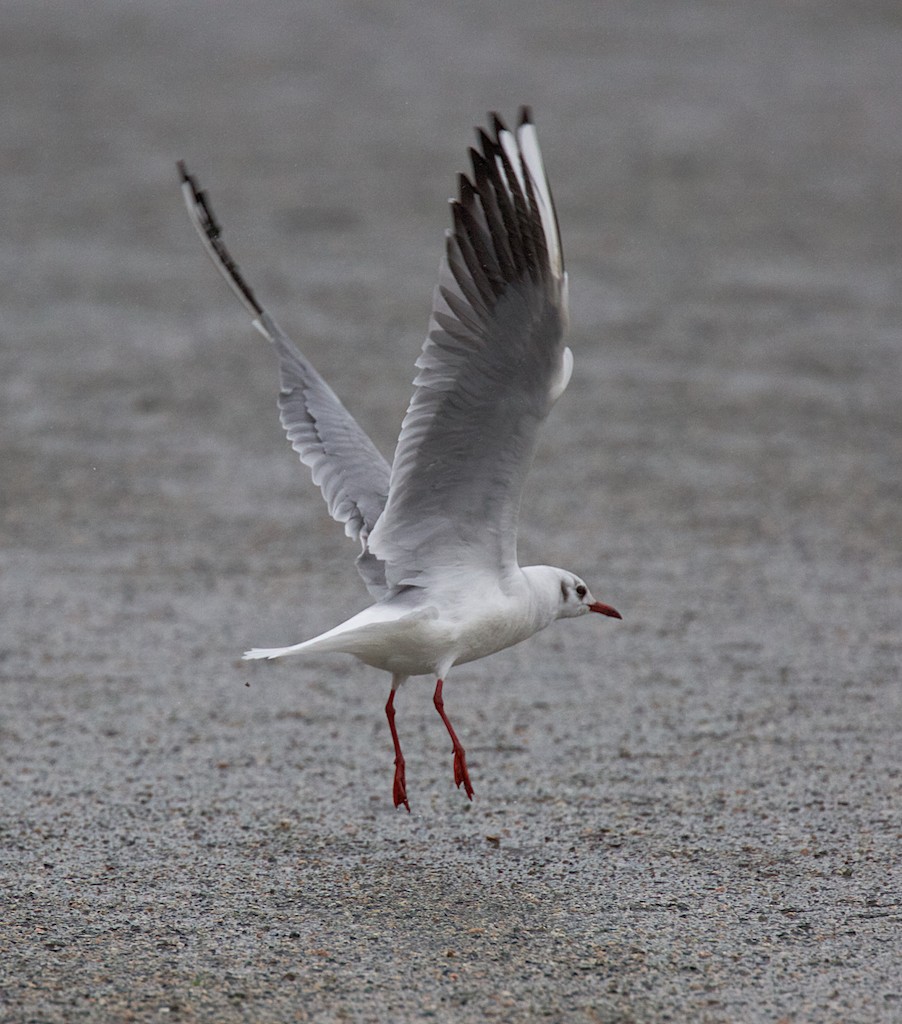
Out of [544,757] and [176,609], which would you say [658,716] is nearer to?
[544,757]

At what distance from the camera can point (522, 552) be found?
8586mm

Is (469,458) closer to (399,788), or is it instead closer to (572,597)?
(572,597)

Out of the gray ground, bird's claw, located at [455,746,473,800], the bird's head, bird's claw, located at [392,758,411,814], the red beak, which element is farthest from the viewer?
the red beak

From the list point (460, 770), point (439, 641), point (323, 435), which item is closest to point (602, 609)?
point (439, 641)

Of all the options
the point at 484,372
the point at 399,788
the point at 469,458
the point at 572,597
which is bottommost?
the point at 399,788

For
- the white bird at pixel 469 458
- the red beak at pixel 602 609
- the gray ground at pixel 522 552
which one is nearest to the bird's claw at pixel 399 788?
the white bird at pixel 469 458

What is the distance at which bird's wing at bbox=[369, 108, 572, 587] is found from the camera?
464 centimetres

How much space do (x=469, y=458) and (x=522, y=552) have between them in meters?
3.53

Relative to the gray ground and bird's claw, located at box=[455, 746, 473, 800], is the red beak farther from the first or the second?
bird's claw, located at box=[455, 746, 473, 800]

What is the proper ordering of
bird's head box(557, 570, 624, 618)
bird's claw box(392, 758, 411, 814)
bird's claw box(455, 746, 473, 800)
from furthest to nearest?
bird's head box(557, 570, 624, 618) → bird's claw box(392, 758, 411, 814) → bird's claw box(455, 746, 473, 800)

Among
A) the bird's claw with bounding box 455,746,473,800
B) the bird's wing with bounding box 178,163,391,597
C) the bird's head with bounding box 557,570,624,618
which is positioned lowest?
the bird's claw with bounding box 455,746,473,800

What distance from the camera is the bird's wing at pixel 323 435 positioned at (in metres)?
5.79

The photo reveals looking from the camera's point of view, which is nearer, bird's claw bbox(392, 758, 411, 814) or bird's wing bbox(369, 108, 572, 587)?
bird's wing bbox(369, 108, 572, 587)

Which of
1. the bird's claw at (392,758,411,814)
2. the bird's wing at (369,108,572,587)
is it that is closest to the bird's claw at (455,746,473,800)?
the bird's claw at (392,758,411,814)
